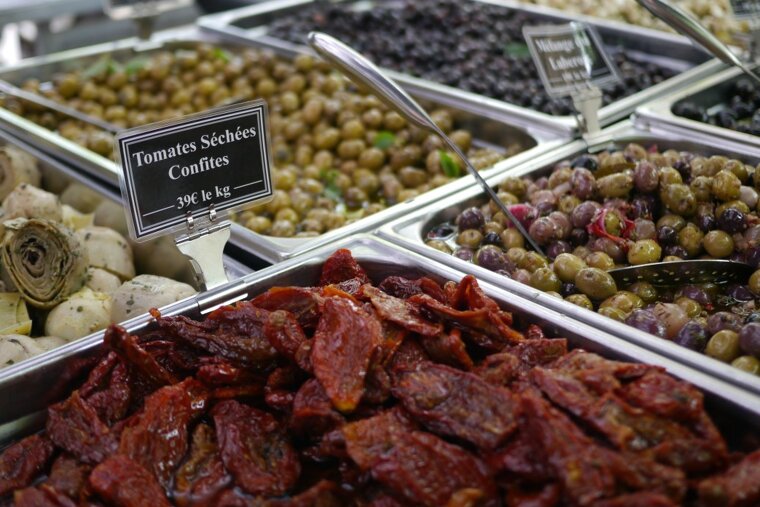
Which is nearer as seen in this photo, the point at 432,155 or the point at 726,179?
the point at 726,179

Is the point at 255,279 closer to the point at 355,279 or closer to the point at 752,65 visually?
the point at 355,279

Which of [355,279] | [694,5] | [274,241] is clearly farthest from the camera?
[694,5]

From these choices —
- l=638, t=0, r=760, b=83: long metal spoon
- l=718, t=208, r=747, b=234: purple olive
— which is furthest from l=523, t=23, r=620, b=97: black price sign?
l=718, t=208, r=747, b=234: purple olive

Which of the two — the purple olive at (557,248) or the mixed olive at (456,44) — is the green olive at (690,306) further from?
the mixed olive at (456,44)

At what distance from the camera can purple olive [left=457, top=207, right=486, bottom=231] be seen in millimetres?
2305

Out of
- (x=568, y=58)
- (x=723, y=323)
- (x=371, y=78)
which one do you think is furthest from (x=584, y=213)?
(x=568, y=58)

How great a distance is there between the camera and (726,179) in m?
2.16

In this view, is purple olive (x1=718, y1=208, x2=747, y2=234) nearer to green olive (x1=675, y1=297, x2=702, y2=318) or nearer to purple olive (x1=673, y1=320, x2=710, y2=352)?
green olive (x1=675, y1=297, x2=702, y2=318)

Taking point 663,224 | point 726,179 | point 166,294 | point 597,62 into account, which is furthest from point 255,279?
point 597,62

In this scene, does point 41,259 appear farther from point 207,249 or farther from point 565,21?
point 565,21

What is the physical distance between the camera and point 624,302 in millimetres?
1908

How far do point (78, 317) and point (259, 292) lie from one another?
472 mm

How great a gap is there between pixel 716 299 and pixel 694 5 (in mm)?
2934

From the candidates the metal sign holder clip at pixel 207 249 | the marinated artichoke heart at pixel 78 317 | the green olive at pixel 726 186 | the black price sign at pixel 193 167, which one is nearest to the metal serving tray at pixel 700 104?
the green olive at pixel 726 186
